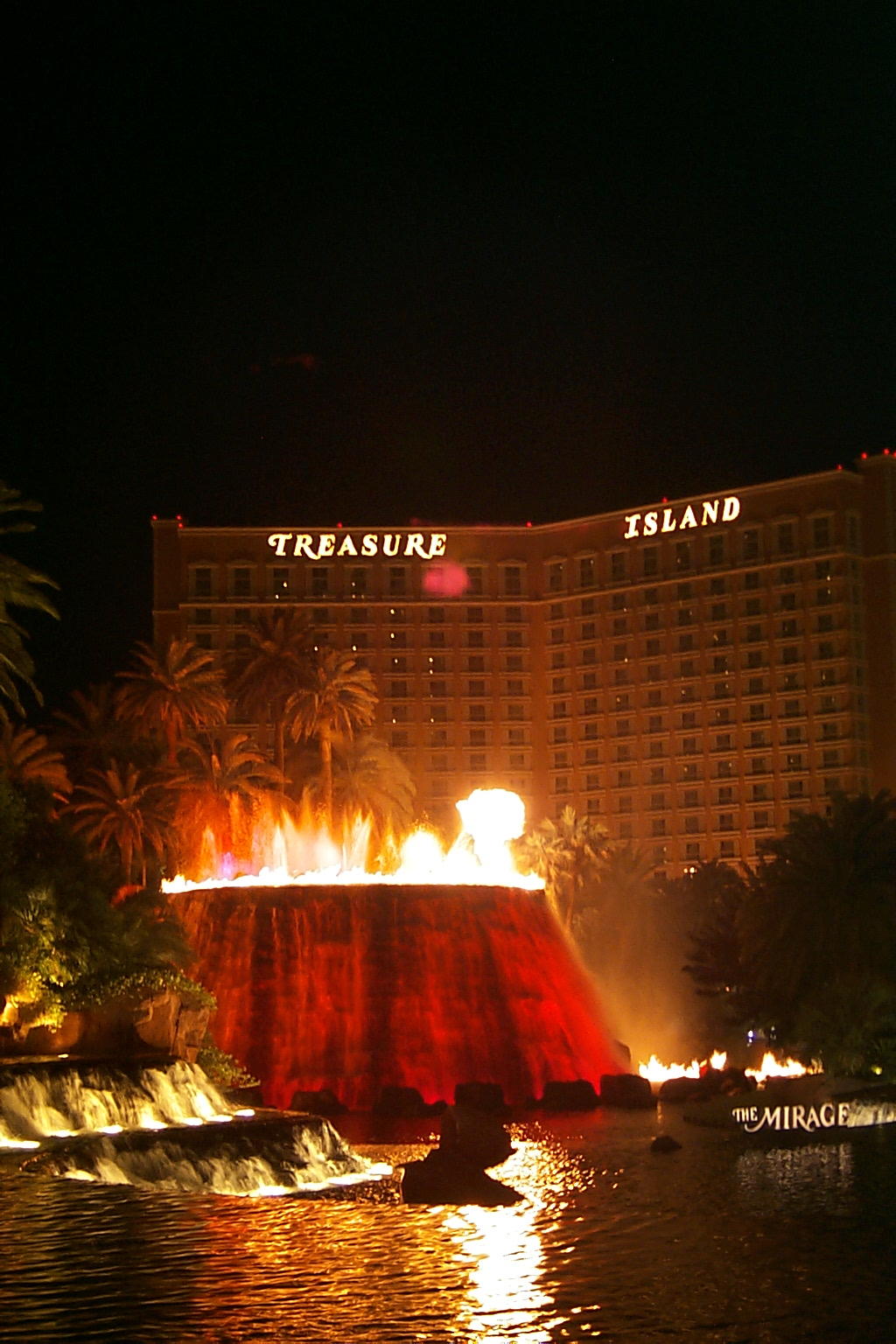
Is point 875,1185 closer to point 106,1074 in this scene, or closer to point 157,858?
point 106,1074

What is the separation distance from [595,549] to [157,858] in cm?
7336

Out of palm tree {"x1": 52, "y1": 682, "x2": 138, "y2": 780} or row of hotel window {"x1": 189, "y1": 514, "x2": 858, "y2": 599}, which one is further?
row of hotel window {"x1": 189, "y1": 514, "x2": 858, "y2": 599}

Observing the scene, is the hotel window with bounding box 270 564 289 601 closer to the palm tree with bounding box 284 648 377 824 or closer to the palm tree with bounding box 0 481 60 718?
the palm tree with bounding box 284 648 377 824

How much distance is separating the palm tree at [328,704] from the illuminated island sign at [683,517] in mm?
48996

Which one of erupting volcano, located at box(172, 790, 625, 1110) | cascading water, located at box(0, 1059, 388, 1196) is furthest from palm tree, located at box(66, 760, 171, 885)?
cascading water, located at box(0, 1059, 388, 1196)

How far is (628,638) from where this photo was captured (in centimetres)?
14188

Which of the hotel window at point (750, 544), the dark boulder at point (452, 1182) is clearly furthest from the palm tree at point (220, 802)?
the hotel window at point (750, 544)

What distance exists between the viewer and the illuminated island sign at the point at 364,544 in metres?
142

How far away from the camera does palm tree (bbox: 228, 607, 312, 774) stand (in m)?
91.3

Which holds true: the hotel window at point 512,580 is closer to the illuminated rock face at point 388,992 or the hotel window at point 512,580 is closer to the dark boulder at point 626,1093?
the illuminated rock face at point 388,992

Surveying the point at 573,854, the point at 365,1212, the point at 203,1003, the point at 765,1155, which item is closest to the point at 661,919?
the point at 573,854

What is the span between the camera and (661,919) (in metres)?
101

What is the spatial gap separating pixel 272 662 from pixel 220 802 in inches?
403

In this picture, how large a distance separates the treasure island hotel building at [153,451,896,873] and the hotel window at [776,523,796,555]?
132mm
